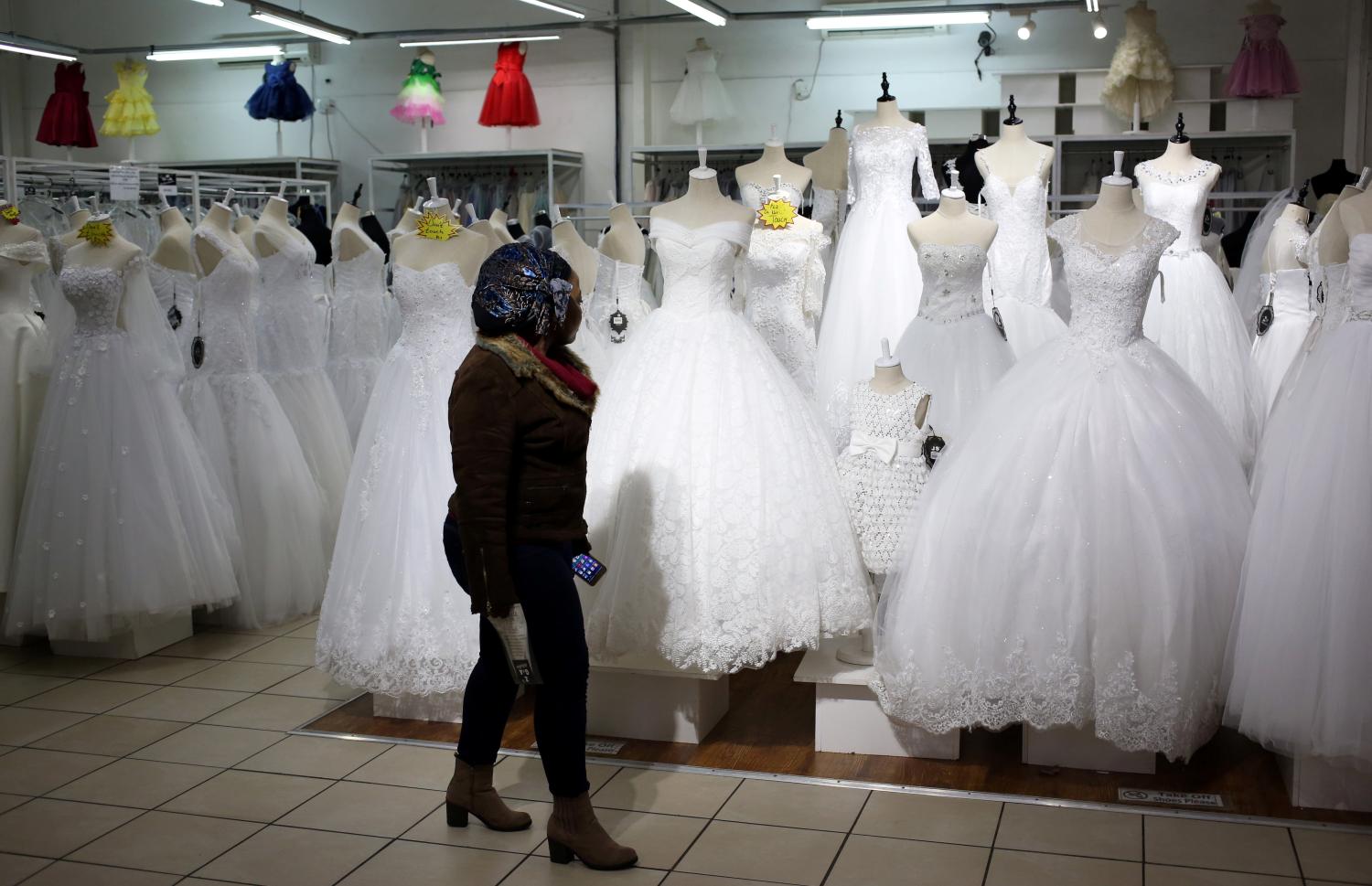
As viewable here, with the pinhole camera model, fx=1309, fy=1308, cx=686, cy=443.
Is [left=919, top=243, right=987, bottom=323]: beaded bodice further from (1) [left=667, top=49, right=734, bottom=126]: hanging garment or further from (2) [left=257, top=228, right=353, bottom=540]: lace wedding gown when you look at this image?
(1) [left=667, top=49, right=734, bottom=126]: hanging garment

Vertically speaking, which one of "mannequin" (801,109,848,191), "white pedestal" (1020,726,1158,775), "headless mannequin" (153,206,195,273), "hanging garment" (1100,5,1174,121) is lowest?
"white pedestal" (1020,726,1158,775)

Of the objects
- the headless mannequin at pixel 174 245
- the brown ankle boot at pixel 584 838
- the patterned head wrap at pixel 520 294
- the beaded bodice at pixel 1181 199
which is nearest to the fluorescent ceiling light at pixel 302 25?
the headless mannequin at pixel 174 245

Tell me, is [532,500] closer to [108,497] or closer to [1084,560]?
[1084,560]

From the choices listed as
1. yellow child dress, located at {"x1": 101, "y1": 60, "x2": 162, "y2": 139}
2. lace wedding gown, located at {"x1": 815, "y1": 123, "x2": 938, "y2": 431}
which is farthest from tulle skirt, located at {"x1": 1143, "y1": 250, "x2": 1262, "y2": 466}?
yellow child dress, located at {"x1": 101, "y1": 60, "x2": 162, "y2": 139}

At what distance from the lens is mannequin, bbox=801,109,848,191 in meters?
6.41

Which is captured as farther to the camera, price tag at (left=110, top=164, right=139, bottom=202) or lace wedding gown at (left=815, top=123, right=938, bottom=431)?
price tag at (left=110, top=164, right=139, bottom=202)

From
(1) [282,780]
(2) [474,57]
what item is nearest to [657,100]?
(2) [474,57]

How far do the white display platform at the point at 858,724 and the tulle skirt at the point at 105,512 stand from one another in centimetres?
271

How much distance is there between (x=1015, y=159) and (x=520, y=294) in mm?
2967

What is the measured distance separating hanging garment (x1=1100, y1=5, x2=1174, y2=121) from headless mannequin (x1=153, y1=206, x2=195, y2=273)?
560 centimetres

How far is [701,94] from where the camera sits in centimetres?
1012

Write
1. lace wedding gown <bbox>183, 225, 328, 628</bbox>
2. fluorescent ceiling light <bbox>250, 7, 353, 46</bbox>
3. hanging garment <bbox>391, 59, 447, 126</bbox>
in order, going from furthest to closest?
1. hanging garment <bbox>391, 59, 447, 126</bbox>
2. fluorescent ceiling light <bbox>250, 7, 353, 46</bbox>
3. lace wedding gown <bbox>183, 225, 328, 628</bbox>

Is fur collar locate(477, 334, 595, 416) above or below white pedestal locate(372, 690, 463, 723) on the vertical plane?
above

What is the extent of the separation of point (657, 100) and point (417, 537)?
704 cm
